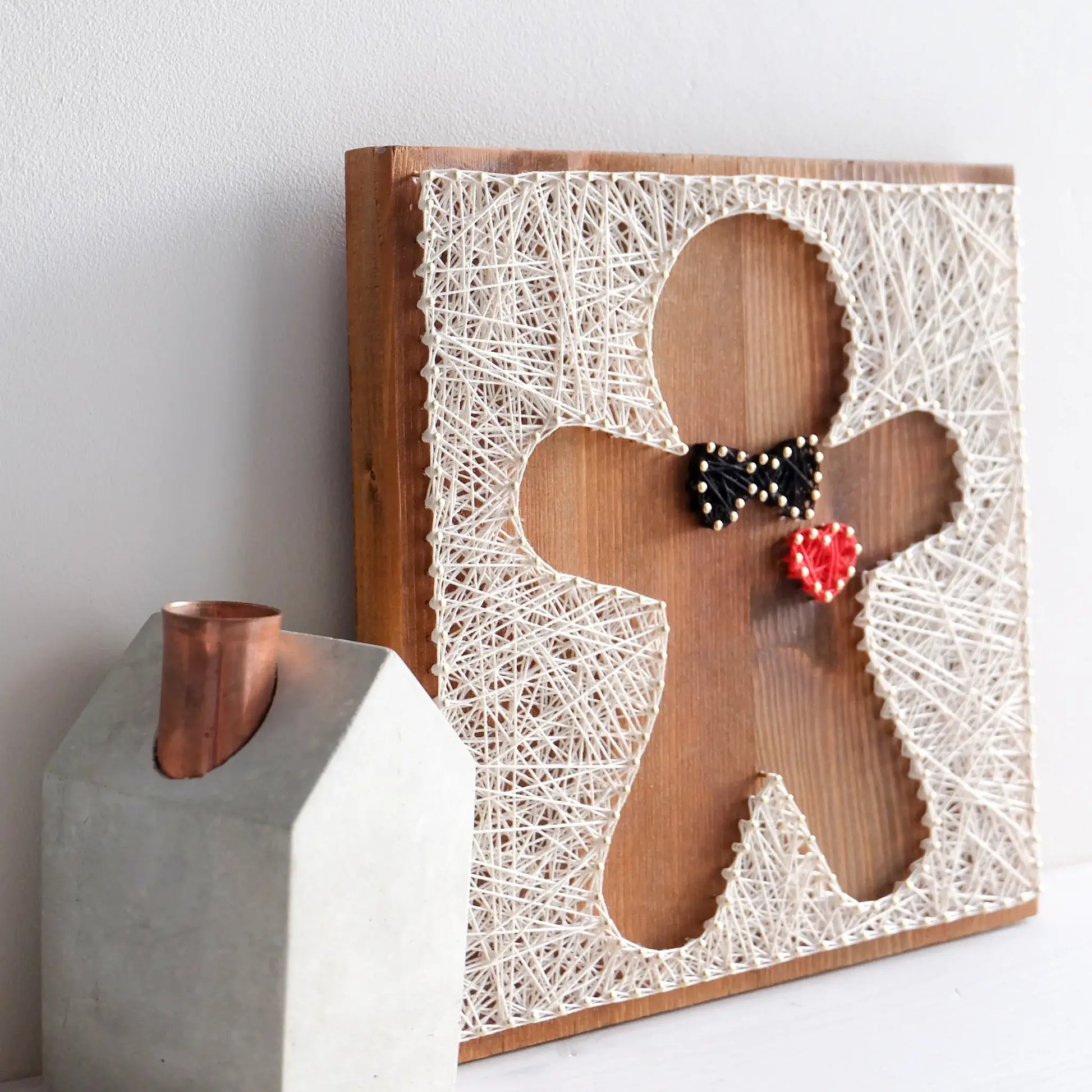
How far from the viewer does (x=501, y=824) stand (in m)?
0.90

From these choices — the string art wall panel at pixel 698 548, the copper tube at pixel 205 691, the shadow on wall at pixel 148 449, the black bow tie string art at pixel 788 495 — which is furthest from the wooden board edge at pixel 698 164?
the copper tube at pixel 205 691

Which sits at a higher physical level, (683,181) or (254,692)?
(683,181)

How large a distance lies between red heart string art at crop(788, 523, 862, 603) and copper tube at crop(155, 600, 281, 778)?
1.56 ft

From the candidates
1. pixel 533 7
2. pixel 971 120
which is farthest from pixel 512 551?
pixel 971 120

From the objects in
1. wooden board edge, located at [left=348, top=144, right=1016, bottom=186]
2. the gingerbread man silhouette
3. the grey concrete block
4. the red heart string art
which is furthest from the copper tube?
the red heart string art

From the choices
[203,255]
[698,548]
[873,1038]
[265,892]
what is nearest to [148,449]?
[203,255]

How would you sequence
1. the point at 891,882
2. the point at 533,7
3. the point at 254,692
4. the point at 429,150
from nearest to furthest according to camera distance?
the point at 254,692, the point at 429,150, the point at 533,7, the point at 891,882

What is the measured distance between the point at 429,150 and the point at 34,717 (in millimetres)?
496

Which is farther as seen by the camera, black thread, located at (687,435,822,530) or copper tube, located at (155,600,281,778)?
black thread, located at (687,435,822,530)

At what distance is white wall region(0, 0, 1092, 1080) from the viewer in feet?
2.69

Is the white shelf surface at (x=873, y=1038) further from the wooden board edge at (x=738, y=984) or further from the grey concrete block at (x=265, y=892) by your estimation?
the grey concrete block at (x=265, y=892)

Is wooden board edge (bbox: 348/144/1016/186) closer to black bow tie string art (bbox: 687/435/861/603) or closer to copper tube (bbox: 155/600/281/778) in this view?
black bow tie string art (bbox: 687/435/861/603)

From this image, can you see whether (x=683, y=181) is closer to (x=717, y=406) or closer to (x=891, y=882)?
(x=717, y=406)

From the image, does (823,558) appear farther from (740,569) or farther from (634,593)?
(634,593)
